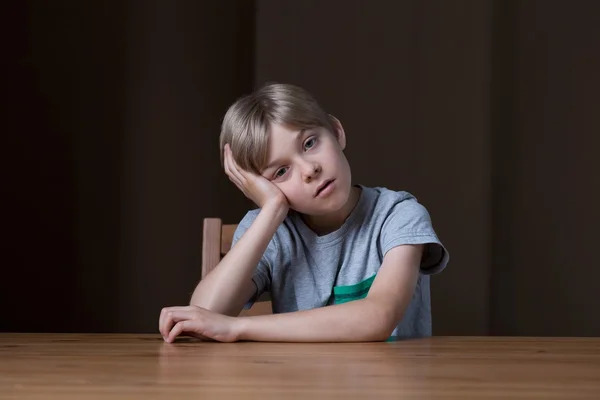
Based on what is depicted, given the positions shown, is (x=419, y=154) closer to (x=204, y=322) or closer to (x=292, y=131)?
(x=292, y=131)

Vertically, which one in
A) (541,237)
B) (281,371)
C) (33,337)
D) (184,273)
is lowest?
(184,273)

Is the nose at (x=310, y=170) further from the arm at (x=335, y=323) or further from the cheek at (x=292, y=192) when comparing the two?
the arm at (x=335, y=323)

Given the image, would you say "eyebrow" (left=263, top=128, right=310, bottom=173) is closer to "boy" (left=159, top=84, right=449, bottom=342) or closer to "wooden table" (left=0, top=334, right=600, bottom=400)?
"boy" (left=159, top=84, right=449, bottom=342)

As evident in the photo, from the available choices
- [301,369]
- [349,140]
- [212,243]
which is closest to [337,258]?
[212,243]

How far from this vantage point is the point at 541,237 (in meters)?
2.79

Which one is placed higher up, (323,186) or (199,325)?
(323,186)

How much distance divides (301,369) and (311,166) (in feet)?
1.81

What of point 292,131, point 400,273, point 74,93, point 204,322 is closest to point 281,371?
point 204,322

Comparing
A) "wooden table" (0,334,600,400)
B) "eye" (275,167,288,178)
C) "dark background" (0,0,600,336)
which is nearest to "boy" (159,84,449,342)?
"eye" (275,167,288,178)

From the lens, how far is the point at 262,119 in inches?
49.5

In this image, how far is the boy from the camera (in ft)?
3.89

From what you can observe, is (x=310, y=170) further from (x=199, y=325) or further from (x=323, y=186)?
(x=199, y=325)

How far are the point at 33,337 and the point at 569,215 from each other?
2.09 m

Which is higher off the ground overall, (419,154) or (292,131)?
(292,131)
